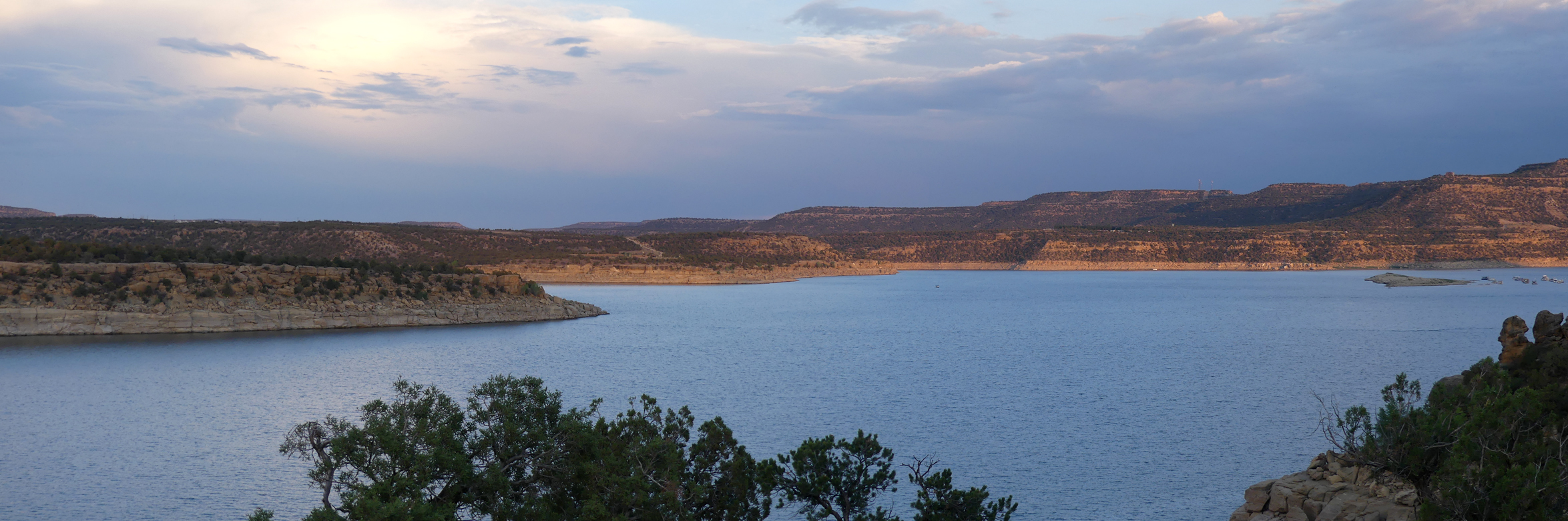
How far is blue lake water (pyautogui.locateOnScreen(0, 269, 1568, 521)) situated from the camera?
16.5 meters

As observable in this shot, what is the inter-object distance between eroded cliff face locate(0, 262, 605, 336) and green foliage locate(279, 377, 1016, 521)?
35.8m

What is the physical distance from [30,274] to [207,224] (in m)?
63.2

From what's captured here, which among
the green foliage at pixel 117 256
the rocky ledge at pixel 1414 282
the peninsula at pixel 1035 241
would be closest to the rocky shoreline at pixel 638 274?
the peninsula at pixel 1035 241

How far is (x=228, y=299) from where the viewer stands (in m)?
42.7

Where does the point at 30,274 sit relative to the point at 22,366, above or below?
above

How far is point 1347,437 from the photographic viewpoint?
14.1m

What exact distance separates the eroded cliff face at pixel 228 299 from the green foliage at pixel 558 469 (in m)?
35.8

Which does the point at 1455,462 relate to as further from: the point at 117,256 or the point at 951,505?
the point at 117,256

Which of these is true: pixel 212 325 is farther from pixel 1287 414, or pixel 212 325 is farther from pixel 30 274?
pixel 1287 414

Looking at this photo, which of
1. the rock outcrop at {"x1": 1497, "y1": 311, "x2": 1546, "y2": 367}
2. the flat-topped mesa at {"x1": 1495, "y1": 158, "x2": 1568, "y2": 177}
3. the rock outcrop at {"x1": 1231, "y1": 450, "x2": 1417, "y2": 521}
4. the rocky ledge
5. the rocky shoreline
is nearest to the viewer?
the rock outcrop at {"x1": 1231, "y1": 450, "x2": 1417, "y2": 521}

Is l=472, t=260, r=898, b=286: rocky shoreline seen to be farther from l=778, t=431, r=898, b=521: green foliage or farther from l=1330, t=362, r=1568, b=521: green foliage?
l=1330, t=362, r=1568, b=521: green foliage

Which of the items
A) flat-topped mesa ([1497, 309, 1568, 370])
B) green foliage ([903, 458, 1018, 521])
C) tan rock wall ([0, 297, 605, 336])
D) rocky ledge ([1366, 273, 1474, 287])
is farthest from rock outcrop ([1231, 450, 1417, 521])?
rocky ledge ([1366, 273, 1474, 287])

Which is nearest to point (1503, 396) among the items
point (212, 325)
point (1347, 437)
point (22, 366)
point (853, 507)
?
point (1347, 437)

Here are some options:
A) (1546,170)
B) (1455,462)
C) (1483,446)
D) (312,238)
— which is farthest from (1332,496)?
(1546,170)
